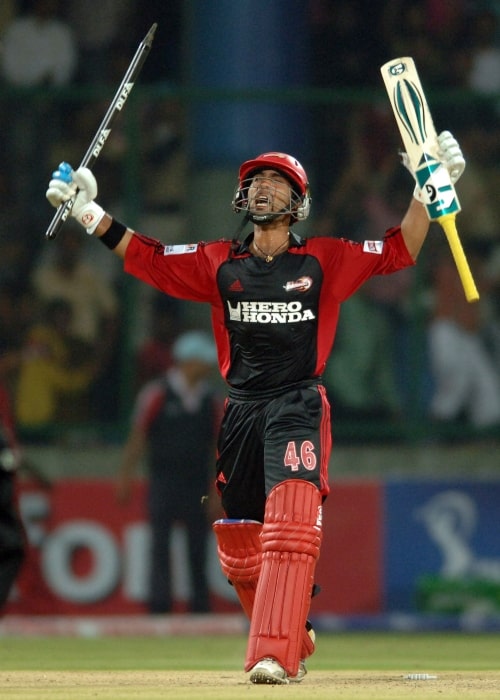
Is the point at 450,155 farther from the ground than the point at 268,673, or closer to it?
farther from the ground

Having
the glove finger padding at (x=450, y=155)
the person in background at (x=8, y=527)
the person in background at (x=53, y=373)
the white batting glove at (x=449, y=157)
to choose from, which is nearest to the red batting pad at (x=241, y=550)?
the white batting glove at (x=449, y=157)

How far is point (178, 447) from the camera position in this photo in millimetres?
12844

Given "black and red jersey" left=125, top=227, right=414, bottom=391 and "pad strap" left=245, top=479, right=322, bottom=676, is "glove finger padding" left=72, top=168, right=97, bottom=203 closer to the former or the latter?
"black and red jersey" left=125, top=227, right=414, bottom=391

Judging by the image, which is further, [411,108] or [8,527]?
[8,527]

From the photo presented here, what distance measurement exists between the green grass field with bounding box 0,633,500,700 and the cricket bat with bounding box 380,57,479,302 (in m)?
1.65

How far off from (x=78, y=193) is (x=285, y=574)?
6.11ft

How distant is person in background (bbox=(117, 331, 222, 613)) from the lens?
1270 centimetres

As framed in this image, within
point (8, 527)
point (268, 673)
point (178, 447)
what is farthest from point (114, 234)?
point (178, 447)

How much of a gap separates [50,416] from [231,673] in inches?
220

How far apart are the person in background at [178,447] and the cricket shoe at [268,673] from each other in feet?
18.7

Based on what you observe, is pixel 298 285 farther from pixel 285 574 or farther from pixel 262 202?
pixel 285 574

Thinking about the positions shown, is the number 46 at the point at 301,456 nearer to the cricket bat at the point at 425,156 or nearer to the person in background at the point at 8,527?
the cricket bat at the point at 425,156

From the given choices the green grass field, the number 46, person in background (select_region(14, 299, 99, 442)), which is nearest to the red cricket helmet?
the number 46

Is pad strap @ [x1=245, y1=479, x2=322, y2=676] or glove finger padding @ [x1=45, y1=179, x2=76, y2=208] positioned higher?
glove finger padding @ [x1=45, y1=179, x2=76, y2=208]
